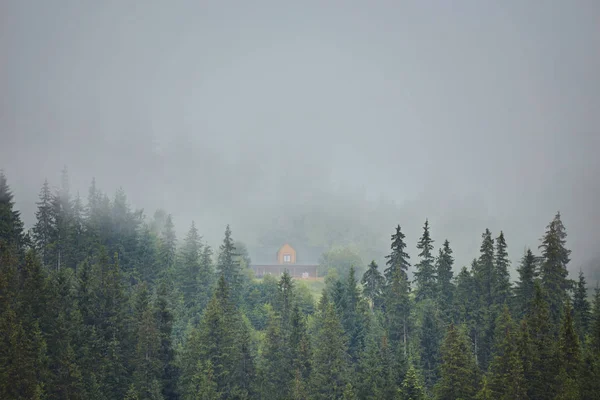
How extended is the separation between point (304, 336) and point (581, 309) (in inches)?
1409

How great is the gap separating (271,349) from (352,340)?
655 inches

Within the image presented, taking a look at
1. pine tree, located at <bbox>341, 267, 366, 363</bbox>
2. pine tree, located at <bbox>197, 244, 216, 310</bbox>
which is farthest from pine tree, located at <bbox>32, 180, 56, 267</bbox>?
pine tree, located at <bbox>341, 267, 366, 363</bbox>

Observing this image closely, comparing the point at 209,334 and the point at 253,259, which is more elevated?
the point at 253,259

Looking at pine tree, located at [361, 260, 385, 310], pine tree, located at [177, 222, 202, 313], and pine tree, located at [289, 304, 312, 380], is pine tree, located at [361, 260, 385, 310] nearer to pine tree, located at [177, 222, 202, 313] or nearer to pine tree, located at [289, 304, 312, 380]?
pine tree, located at [289, 304, 312, 380]

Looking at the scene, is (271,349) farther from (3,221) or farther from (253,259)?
(253,259)

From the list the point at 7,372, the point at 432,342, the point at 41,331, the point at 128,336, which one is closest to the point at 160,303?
the point at 128,336

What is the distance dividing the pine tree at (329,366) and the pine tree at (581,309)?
28.7 meters

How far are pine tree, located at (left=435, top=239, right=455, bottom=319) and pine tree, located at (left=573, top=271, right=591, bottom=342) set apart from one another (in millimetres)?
16103

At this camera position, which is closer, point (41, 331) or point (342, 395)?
point (41, 331)

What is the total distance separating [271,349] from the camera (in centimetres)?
7306

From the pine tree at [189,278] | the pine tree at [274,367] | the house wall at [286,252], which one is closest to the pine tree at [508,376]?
the pine tree at [274,367]

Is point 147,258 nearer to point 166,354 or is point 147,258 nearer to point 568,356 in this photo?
point 166,354

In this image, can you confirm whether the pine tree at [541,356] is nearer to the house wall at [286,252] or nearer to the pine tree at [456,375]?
the pine tree at [456,375]

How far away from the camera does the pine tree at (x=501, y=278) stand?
77125 mm
